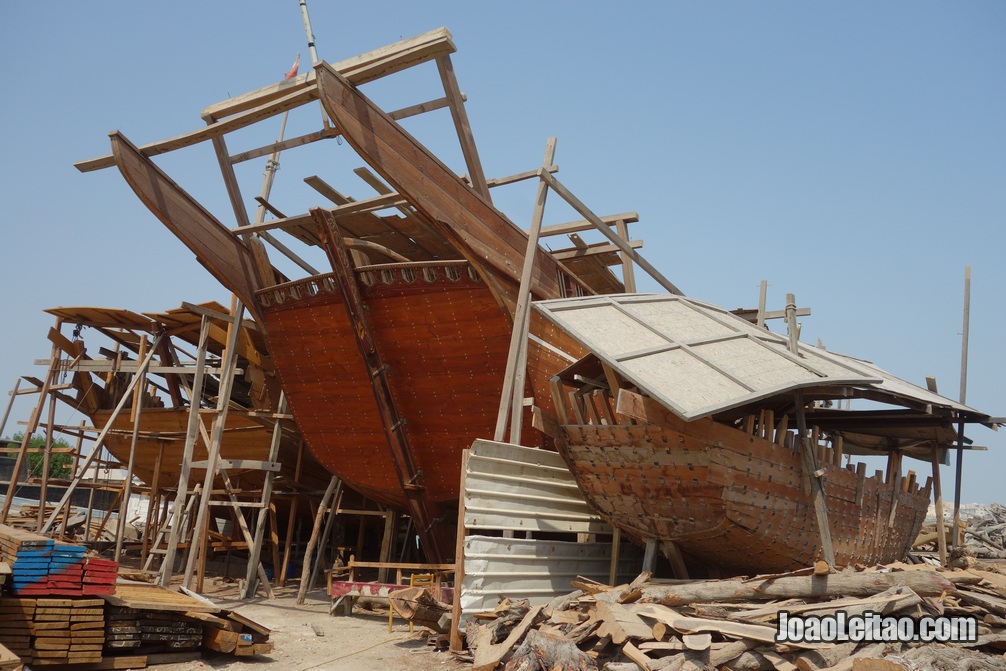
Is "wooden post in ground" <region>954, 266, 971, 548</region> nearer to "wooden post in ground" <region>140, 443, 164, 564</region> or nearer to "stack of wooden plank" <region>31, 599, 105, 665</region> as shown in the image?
"stack of wooden plank" <region>31, 599, 105, 665</region>

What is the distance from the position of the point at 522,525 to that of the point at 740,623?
9.87 feet

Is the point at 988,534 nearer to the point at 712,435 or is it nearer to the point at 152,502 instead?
the point at 712,435

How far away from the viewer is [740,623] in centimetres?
674

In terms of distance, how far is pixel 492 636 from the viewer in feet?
24.8

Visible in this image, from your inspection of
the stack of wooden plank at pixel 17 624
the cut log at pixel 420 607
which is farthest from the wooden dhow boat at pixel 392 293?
the stack of wooden plank at pixel 17 624

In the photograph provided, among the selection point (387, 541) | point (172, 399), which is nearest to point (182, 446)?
point (172, 399)

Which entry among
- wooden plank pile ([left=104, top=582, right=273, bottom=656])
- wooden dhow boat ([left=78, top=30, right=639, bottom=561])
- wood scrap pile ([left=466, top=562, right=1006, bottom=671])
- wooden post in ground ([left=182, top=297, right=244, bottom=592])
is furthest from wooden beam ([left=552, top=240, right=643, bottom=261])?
wooden plank pile ([left=104, top=582, right=273, bottom=656])

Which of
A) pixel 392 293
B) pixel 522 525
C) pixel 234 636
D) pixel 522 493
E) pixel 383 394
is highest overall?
pixel 392 293

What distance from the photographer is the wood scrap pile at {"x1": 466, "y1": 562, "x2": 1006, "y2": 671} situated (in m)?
6.28

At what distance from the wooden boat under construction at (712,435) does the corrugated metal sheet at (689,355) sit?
21mm

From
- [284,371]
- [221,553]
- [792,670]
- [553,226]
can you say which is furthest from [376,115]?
[221,553]

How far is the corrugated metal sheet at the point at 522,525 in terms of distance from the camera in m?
8.55

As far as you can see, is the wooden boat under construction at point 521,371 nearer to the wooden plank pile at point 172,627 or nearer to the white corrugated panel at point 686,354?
the white corrugated panel at point 686,354

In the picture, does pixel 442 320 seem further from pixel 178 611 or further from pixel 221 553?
pixel 221 553
